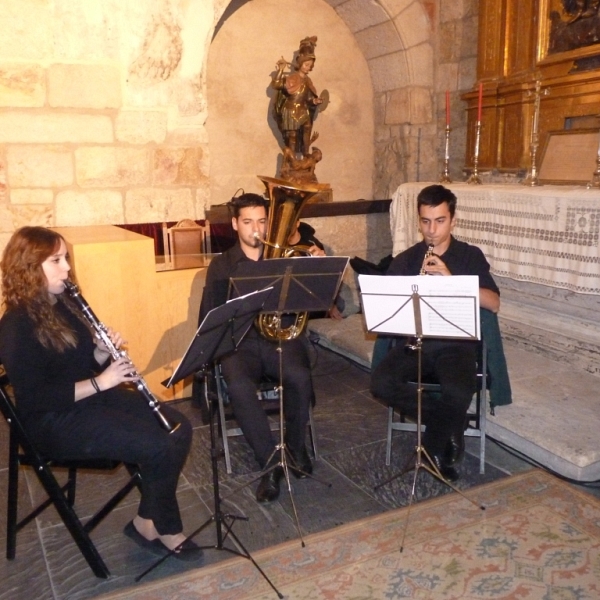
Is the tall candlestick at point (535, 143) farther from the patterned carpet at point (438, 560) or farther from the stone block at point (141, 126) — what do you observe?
the stone block at point (141, 126)

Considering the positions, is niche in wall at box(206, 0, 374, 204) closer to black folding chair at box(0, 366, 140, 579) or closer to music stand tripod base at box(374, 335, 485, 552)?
music stand tripod base at box(374, 335, 485, 552)

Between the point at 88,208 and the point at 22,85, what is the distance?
0.93m

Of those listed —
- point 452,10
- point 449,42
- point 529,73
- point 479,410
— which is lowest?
point 479,410

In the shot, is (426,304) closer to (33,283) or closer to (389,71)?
(33,283)

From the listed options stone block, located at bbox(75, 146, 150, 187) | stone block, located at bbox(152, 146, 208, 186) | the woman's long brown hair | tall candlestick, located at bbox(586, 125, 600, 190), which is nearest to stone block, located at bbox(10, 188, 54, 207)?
stone block, located at bbox(75, 146, 150, 187)

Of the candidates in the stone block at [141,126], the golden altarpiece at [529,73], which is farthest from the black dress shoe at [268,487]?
the golden altarpiece at [529,73]

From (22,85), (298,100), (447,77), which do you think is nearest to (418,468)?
(22,85)

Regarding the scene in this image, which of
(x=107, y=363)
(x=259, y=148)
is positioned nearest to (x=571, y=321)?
(x=107, y=363)

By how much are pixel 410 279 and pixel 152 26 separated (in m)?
3.25

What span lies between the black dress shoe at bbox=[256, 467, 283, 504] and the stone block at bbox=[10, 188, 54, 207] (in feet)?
9.24

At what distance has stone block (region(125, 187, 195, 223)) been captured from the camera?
15.8ft

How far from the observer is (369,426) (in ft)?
11.7

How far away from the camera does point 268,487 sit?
2775 mm

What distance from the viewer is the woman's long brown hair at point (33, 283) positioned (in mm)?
2225
